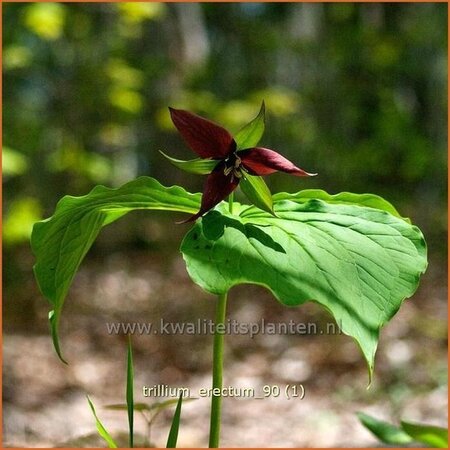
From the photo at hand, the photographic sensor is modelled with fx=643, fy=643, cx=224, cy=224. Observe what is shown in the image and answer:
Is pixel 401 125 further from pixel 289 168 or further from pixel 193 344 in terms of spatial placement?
pixel 289 168

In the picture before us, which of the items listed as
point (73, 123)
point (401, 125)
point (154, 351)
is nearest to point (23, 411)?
point (154, 351)

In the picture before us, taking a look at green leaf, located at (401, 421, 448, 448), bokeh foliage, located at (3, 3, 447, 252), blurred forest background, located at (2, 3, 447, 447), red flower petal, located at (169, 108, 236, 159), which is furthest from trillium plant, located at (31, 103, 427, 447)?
bokeh foliage, located at (3, 3, 447, 252)

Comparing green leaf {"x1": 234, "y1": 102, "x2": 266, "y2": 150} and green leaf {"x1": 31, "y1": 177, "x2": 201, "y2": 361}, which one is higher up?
green leaf {"x1": 234, "y1": 102, "x2": 266, "y2": 150}

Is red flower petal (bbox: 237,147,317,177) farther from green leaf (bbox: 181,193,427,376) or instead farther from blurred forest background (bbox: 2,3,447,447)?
blurred forest background (bbox: 2,3,447,447)

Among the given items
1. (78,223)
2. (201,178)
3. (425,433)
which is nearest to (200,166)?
(78,223)

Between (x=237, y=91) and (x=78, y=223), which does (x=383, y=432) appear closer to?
(x=78, y=223)

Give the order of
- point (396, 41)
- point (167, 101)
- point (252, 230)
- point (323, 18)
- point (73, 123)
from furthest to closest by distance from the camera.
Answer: point (323, 18) < point (396, 41) < point (167, 101) < point (73, 123) < point (252, 230)
